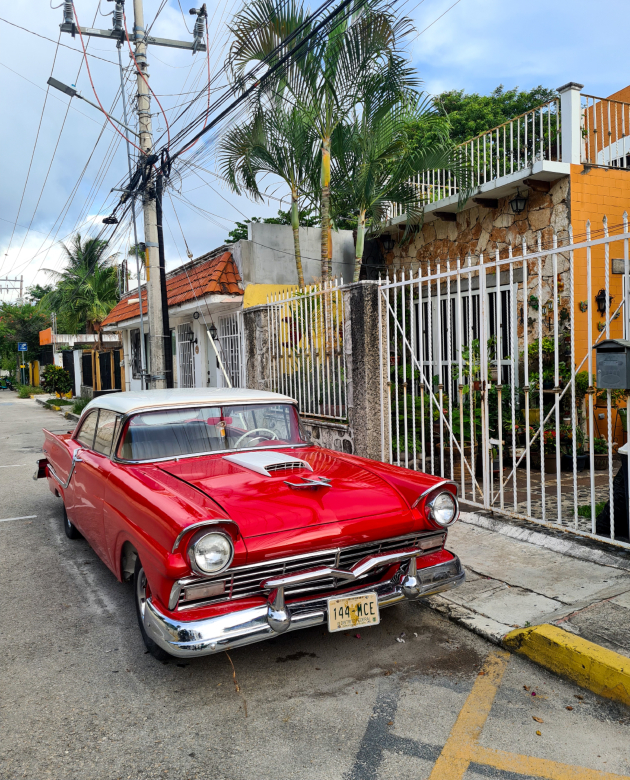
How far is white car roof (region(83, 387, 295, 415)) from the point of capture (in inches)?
168

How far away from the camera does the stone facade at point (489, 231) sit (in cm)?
814

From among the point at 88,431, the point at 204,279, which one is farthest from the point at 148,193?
the point at 88,431

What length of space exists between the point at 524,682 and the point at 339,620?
0.98 m

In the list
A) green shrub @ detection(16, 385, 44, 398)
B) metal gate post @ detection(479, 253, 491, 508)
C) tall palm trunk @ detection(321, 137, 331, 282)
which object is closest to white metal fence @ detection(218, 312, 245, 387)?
tall palm trunk @ detection(321, 137, 331, 282)

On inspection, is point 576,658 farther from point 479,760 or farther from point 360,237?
point 360,237

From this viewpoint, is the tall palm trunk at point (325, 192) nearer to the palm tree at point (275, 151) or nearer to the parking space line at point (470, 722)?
the palm tree at point (275, 151)

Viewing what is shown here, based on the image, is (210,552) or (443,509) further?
(443,509)

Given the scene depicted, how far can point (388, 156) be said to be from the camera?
31.6 feet

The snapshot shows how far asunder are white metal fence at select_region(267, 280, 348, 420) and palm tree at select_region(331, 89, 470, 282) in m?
2.05

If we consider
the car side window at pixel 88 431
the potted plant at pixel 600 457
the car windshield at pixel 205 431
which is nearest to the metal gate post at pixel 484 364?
the car windshield at pixel 205 431

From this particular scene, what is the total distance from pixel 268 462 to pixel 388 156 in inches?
287

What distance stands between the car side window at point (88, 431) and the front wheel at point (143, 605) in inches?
67.4

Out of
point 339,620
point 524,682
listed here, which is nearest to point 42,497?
point 339,620

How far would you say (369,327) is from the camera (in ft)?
22.4
